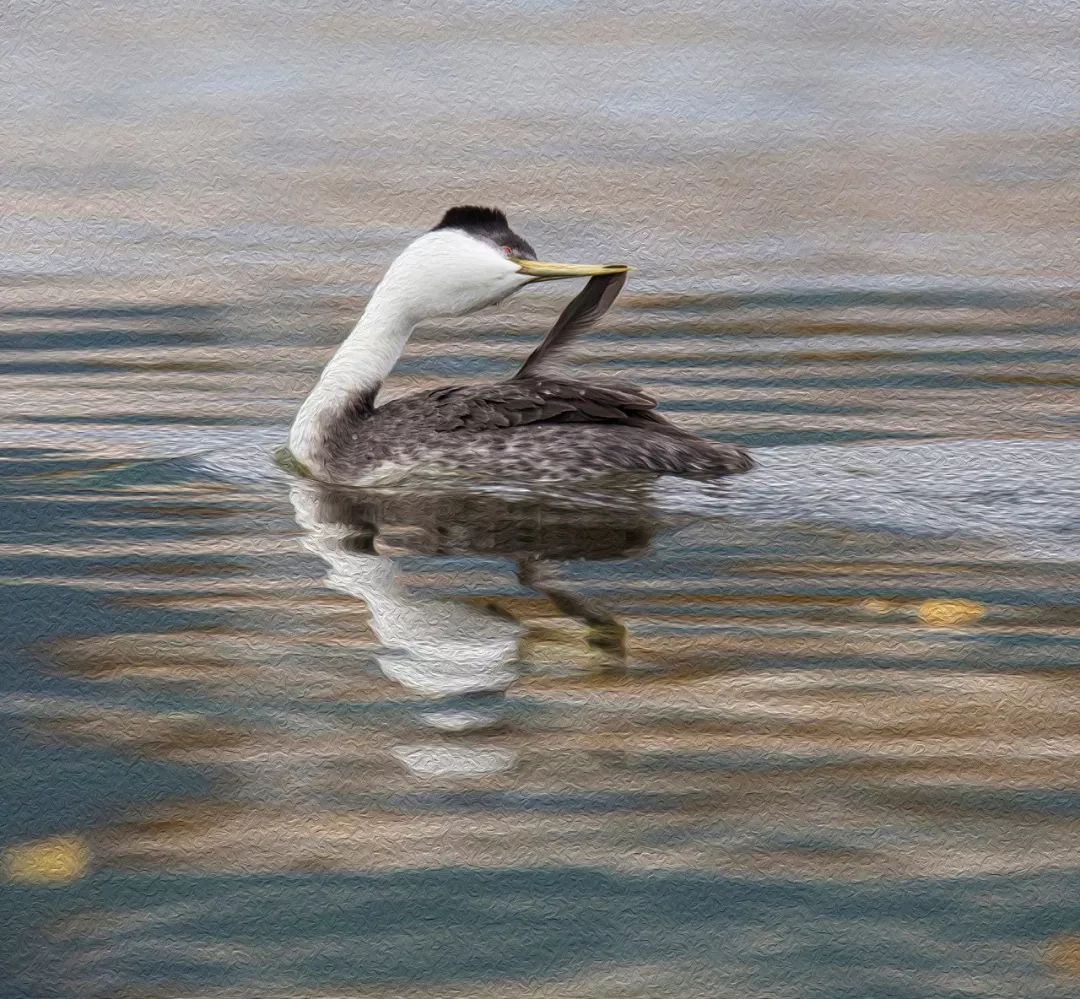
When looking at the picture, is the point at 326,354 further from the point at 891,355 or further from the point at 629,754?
the point at 629,754

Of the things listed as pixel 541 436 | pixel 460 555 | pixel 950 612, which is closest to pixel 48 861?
pixel 460 555

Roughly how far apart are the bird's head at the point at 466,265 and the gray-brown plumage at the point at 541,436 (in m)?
0.26

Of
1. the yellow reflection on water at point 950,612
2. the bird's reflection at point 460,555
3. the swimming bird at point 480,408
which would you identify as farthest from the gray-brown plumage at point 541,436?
the yellow reflection on water at point 950,612

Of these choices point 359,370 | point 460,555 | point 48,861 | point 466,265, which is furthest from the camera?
point 359,370

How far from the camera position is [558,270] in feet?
25.8

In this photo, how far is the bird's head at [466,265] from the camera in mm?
7980

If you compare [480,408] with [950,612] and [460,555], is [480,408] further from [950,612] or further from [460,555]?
[950,612]

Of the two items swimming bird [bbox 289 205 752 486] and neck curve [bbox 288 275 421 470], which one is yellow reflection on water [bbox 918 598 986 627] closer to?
swimming bird [bbox 289 205 752 486]

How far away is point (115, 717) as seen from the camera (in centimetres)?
544

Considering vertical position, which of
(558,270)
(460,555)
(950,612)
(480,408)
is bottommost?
(950,612)

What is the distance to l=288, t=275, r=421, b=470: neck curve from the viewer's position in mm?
8172

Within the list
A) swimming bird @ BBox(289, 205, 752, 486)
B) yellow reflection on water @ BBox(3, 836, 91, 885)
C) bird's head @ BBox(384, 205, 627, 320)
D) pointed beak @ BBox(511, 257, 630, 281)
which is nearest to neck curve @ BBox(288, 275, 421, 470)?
swimming bird @ BBox(289, 205, 752, 486)

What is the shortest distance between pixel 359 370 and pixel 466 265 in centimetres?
61

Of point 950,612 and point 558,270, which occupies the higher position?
point 558,270
